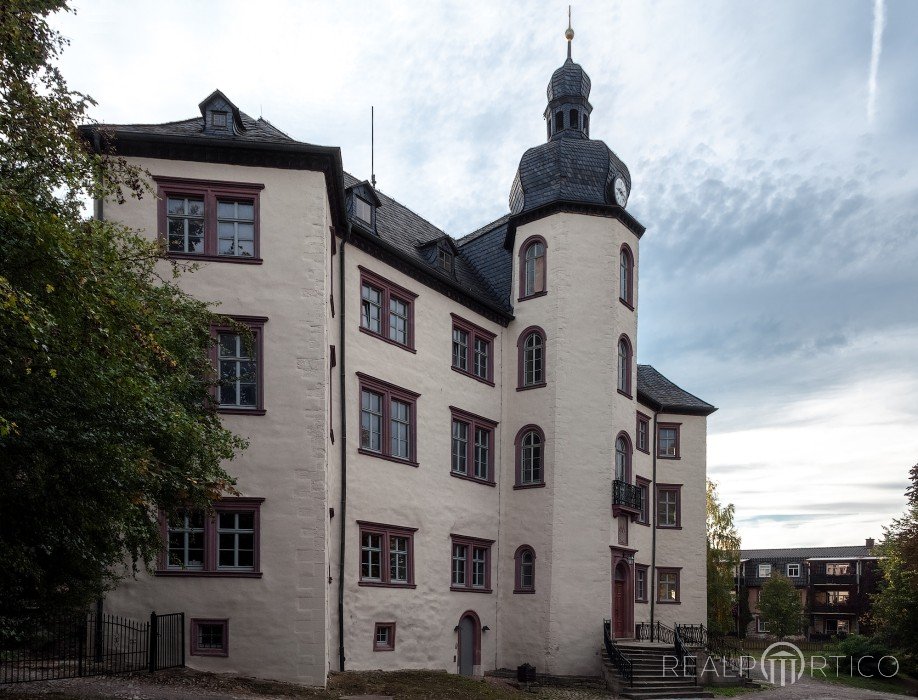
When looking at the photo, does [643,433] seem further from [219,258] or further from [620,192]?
[219,258]

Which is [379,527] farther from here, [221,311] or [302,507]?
[221,311]

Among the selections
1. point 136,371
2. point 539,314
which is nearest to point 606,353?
point 539,314

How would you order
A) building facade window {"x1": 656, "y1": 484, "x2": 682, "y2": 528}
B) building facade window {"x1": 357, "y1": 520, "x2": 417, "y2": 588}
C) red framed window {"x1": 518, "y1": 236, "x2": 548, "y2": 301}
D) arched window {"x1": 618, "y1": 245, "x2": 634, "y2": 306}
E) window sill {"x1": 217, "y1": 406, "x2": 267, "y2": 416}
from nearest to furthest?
window sill {"x1": 217, "y1": 406, "x2": 267, "y2": 416}, building facade window {"x1": 357, "y1": 520, "x2": 417, "y2": 588}, red framed window {"x1": 518, "y1": 236, "x2": 548, "y2": 301}, arched window {"x1": 618, "y1": 245, "x2": 634, "y2": 306}, building facade window {"x1": 656, "y1": 484, "x2": 682, "y2": 528}

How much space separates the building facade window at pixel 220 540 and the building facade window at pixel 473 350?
31.4ft

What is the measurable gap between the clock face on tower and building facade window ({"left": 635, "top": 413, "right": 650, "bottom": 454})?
372 inches

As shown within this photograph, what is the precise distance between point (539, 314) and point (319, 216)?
10799 mm

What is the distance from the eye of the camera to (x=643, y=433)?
Answer: 3647 cm

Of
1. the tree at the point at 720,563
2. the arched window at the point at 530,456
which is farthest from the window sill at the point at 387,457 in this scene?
the tree at the point at 720,563

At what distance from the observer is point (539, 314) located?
28.7 meters

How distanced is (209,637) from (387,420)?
7.36m

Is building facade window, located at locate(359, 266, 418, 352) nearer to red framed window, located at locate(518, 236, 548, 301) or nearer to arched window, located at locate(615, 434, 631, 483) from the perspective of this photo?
red framed window, located at locate(518, 236, 548, 301)

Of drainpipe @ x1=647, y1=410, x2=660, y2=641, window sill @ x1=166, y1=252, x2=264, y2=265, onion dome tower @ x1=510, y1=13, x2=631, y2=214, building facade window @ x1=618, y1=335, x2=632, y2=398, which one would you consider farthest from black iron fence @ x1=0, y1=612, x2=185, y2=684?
drainpipe @ x1=647, y1=410, x2=660, y2=641

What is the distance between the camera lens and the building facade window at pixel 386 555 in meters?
22.3

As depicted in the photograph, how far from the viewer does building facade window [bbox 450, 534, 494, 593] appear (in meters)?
25.8
